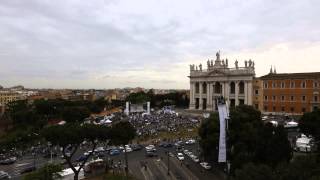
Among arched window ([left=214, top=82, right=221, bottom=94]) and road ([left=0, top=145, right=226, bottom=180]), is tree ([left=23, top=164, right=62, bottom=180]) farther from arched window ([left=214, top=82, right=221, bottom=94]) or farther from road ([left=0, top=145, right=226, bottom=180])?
arched window ([left=214, top=82, right=221, bottom=94])

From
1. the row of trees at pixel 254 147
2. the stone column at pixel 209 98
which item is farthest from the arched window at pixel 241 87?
the row of trees at pixel 254 147

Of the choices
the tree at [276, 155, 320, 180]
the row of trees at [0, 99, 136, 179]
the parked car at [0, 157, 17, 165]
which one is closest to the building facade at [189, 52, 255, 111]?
the row of trees at [0, 99, 136, 179]

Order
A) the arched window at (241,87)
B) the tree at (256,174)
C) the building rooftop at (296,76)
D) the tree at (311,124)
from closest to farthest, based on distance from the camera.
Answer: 1. the tree at (256,174)
2. the tree at (311,124)
3. the building rooftop at (296,76)
4. the arched window at (241,87)

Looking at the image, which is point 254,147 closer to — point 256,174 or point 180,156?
point 256,174

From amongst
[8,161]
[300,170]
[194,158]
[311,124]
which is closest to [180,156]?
[194,158]

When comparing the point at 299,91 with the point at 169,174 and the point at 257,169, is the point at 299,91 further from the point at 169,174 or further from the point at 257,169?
the point at 257,169

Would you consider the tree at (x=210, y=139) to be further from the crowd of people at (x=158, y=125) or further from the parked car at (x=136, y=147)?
the crowd of people at (x=158, y=125)
